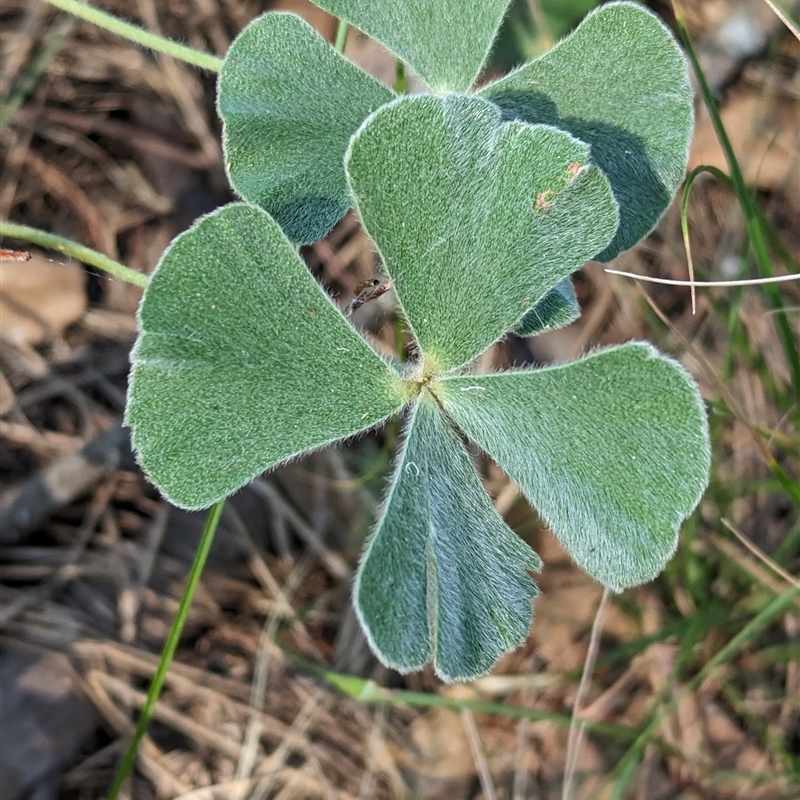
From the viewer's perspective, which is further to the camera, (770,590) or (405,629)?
(770,590)

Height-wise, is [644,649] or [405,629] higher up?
[405,629]

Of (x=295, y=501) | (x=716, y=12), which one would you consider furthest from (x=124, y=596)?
(x=716, y=12)

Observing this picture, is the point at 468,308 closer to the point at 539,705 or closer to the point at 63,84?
the point at 539,705

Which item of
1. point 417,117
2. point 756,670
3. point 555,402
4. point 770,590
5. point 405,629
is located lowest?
point 756,670

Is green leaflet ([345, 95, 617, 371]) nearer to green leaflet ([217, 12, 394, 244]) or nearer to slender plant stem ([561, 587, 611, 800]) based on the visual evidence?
green leaflet ([217, 12, 394, 244])

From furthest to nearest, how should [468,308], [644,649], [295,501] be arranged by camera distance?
[295,501]
[644,649]
[468,308]

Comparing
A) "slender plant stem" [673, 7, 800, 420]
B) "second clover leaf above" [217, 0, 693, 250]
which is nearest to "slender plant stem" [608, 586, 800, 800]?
"slender plant stem" [673, 7, 800, 420]

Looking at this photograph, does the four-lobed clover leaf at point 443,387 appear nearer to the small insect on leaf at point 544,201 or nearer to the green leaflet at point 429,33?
the small insect on leaf at point 544,201

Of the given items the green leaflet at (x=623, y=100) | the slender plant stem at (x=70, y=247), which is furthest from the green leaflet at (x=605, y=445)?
the slender plant stem at (x=70, y=247)
